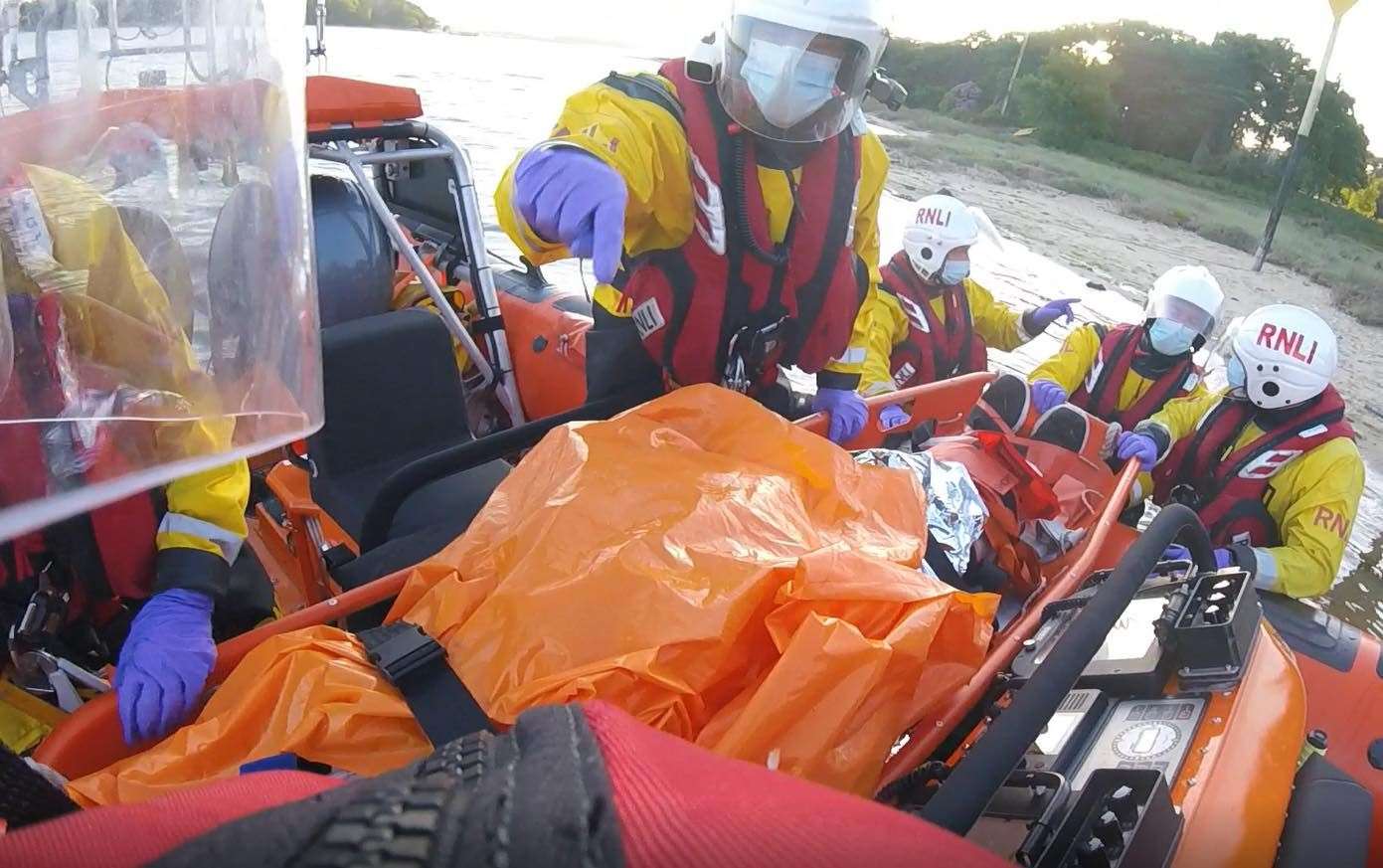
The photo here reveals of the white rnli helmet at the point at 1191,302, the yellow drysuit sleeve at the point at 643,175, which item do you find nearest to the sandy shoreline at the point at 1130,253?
the white rnli helmet at the point at 1191,302

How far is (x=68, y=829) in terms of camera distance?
0.46m

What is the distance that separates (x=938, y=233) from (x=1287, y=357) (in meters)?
1.78

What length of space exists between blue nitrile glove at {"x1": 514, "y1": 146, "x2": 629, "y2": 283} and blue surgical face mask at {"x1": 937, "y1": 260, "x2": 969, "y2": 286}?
3339mm

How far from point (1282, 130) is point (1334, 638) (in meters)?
22.4

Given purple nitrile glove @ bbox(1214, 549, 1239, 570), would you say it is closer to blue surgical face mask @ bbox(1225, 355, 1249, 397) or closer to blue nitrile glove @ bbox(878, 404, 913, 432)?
blue surgical face mask @ bbox(1225, 355, 1249, 397)

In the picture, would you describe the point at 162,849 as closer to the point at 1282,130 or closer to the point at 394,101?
the point at 394,101

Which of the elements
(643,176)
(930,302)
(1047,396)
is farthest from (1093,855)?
(930,302)

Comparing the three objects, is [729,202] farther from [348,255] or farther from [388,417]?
[348,255]

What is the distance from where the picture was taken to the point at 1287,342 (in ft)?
10.8

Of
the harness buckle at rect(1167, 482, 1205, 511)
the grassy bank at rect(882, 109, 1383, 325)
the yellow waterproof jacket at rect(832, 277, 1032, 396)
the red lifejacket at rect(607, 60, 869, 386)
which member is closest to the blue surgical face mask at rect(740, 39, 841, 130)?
the red lifejacket at rect(607, 60, 869, 386)

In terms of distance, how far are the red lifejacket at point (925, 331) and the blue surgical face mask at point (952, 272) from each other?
0.07 meters

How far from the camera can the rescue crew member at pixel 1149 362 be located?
3943 millimetres

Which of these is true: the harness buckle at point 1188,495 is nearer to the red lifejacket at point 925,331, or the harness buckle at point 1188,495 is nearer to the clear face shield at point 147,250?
the red lifejacket at point 925,331

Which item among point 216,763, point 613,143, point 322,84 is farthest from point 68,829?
point 322,84
